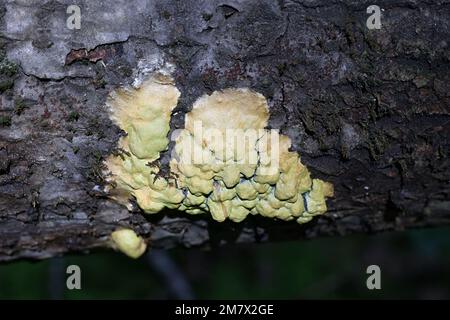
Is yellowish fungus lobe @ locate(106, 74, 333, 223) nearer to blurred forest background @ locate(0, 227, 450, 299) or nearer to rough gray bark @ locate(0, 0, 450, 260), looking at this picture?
rough gray bark @ locate(0, 0, 450, 260)

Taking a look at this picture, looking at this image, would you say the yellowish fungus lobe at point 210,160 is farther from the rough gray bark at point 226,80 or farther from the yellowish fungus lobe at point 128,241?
the yellowish fungus lobe at point 128,241

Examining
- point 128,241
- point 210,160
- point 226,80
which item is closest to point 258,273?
point 128,241

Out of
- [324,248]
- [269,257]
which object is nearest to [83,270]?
[269,257]

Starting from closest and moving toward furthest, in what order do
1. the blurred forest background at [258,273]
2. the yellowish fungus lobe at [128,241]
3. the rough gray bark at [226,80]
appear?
the rough gray bark at [226,80] → the yellowish fungus lobe at [128,241] → the blurred forest background at [258,273]

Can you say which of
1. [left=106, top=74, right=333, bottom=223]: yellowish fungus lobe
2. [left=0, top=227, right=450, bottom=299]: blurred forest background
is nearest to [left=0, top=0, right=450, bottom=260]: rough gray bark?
[left=106, top=74, right=333, bottom=223]: yellowish fungus lobe

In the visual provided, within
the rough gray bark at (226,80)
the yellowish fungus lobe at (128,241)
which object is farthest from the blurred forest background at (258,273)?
the rough gray bark at (226,80)

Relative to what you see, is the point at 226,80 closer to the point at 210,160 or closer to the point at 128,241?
the point at 210,160
